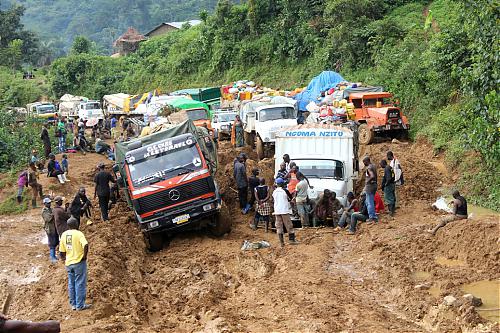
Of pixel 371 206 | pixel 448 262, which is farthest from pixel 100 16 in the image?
pixel 448 262

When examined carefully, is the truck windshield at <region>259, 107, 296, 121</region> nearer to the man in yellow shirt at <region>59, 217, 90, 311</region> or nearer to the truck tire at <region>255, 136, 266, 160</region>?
the truck tire at <region>255, 136, 266, 160</region>

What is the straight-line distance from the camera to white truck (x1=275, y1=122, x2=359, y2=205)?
53.9 ft

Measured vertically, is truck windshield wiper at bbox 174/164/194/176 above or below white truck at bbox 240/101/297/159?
above

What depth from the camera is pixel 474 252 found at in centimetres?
1161

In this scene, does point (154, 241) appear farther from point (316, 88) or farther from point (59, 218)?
point (316, 88)

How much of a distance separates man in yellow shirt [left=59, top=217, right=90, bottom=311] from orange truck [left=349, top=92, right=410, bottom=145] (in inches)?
681

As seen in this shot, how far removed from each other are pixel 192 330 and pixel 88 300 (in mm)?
2166

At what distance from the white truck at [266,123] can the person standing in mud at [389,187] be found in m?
7.67

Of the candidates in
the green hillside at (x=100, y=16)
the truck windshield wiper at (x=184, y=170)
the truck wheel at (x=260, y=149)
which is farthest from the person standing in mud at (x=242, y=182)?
the green hillside at (x=100, y=16)

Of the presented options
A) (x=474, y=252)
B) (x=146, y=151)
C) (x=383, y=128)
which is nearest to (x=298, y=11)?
(x=383, y=128)

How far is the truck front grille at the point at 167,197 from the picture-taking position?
14469mm

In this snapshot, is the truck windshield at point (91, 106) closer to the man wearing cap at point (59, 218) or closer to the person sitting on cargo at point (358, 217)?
the person sitting on cargo at point (358, 217)

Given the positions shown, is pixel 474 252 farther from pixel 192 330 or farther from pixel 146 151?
pixel 146 151

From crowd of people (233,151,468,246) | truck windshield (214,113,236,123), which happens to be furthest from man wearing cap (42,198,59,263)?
truck windshield (214,113,236,123)
